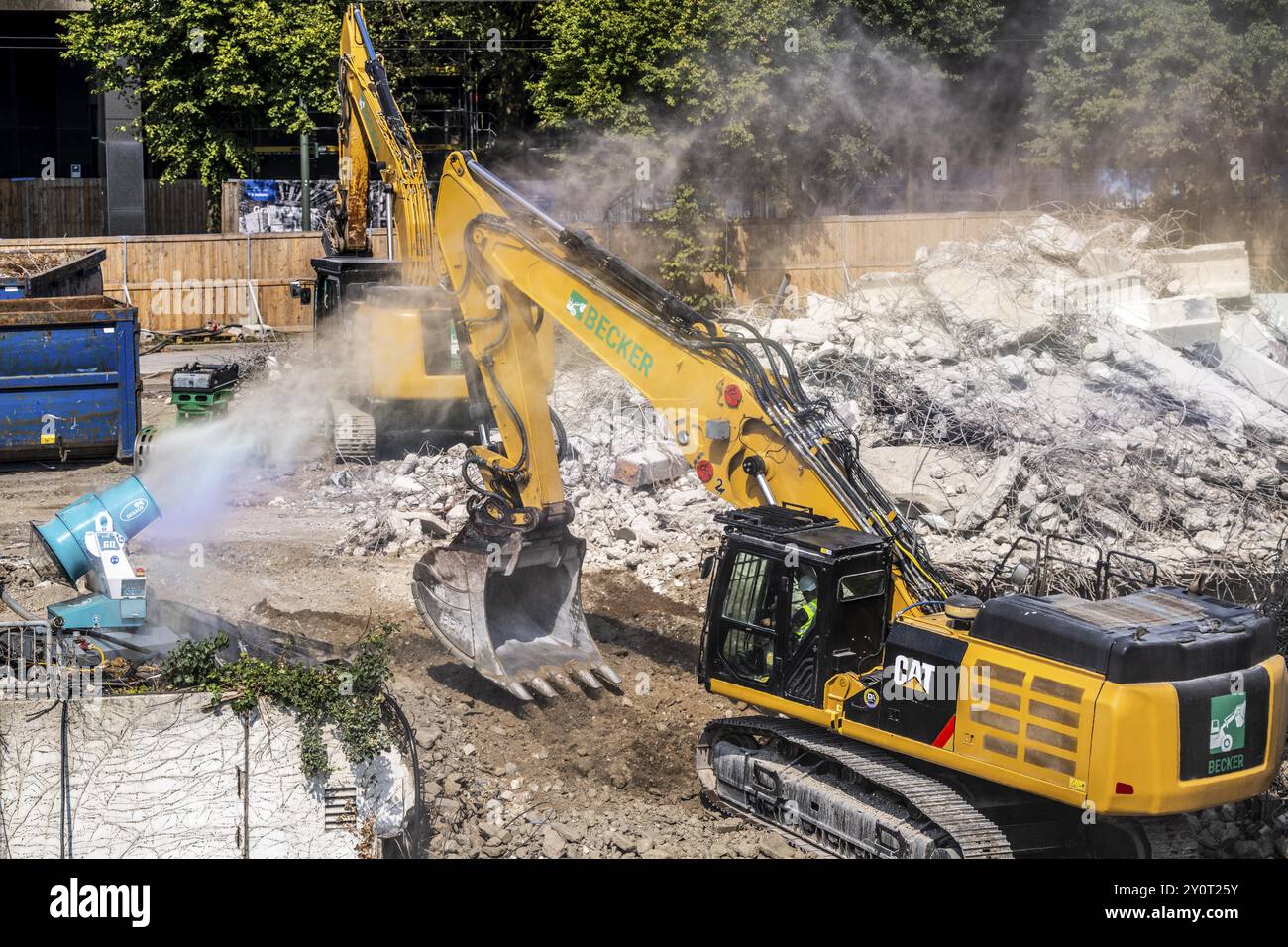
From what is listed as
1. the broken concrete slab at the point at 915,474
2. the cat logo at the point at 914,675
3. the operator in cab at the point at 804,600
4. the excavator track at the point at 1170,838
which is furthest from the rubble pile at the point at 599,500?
the excavator track at the point at 1170,838

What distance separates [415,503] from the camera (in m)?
16.9

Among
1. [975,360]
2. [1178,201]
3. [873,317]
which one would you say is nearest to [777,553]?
[975,360]

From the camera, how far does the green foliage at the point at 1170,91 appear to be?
27.4 metres

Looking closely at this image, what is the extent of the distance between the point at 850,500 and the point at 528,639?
349 centimetres

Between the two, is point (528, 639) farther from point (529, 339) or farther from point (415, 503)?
point (415, 503)

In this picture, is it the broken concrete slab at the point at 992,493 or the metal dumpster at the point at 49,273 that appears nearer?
the broken concrete slab at the point at 992,493

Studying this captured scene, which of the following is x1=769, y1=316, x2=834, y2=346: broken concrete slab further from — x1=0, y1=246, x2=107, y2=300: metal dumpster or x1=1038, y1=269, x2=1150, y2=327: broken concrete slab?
x1=0, y1=246, x2=107, y2=300: metal dumpster

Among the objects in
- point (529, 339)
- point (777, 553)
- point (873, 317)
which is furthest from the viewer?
point (873, 317)

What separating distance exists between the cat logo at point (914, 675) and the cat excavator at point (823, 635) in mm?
14

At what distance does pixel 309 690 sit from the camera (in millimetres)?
8734

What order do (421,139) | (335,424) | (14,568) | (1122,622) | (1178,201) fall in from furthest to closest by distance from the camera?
1. (421,139)
2. (1178,201)
3. (335,424)
4. (14,568)
5. (1122,622)

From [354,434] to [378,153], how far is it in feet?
11.8

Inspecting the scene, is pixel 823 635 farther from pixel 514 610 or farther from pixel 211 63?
pixel 211 63

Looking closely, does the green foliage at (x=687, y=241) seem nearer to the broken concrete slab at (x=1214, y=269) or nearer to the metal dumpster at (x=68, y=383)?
the broken concrete slab at (x=1214, y=269)
